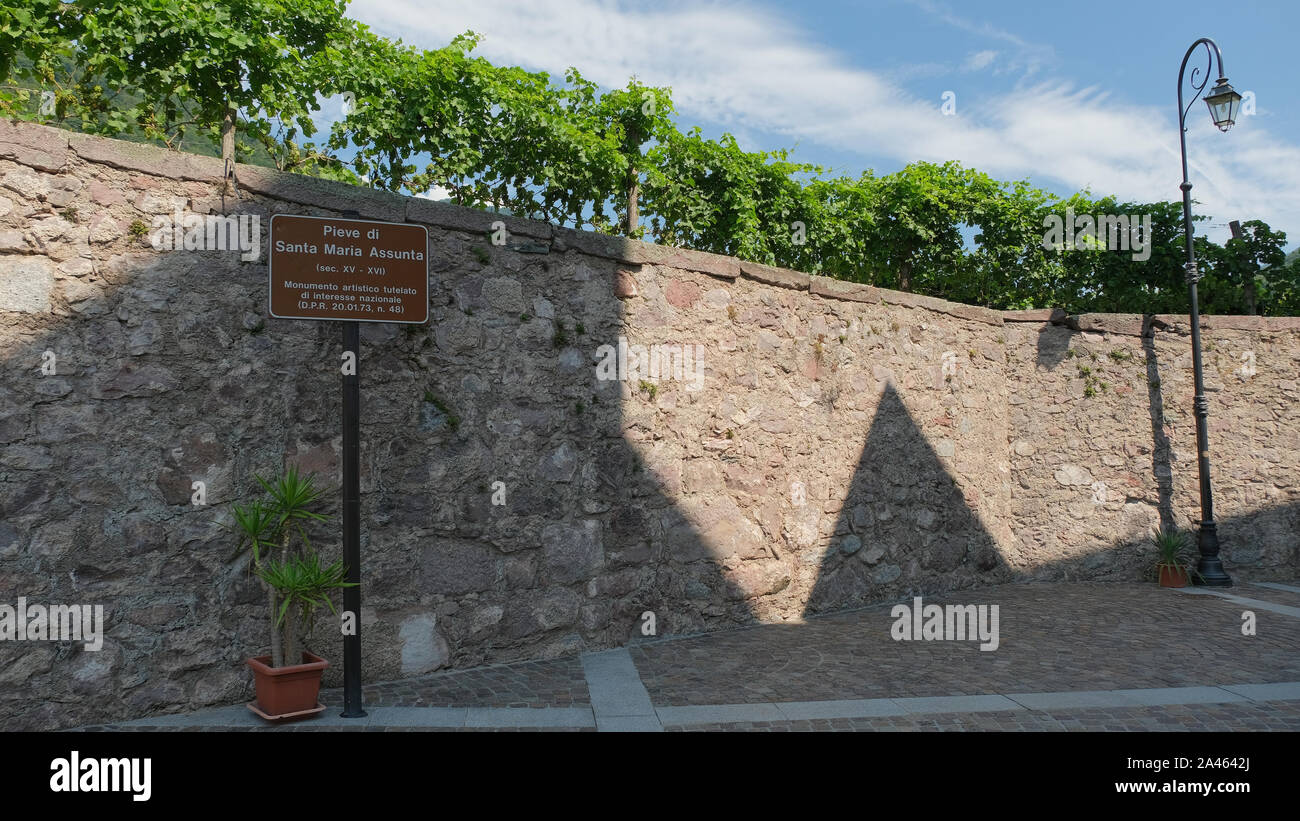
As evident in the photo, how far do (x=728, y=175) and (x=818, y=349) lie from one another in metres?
6.57

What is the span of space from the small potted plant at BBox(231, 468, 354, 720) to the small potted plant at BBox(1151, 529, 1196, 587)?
8662mm

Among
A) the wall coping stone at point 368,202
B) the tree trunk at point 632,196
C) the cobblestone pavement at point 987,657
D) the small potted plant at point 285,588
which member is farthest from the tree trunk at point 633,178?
the small potted plant at point 285,588

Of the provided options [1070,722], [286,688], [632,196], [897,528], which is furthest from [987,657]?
[632,196]

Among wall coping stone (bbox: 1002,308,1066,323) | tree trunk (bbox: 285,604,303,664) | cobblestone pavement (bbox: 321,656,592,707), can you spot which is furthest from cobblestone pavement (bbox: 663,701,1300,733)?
wall coping stone (bbox: 1002,308,1066,323)

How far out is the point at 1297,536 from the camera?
9641mm

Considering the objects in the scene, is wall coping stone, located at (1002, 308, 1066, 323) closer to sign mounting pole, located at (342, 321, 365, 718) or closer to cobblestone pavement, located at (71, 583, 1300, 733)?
cobblestone pavement, located at (71, 583, 1300, 733)

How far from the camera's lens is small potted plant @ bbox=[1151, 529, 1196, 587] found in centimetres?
911

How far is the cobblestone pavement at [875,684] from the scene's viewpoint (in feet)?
14.4

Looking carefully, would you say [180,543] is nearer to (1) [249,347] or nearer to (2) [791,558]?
(1) [249,347]

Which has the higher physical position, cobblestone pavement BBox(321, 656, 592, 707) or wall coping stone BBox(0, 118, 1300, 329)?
wall coping stone BBox(0, 118, 1300, 329)

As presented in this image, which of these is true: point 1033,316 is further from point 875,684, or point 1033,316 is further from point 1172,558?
point 875,684

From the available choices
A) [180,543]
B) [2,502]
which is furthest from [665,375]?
[2,502]

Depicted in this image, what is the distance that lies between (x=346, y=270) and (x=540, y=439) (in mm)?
1868

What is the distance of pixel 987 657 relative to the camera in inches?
231
